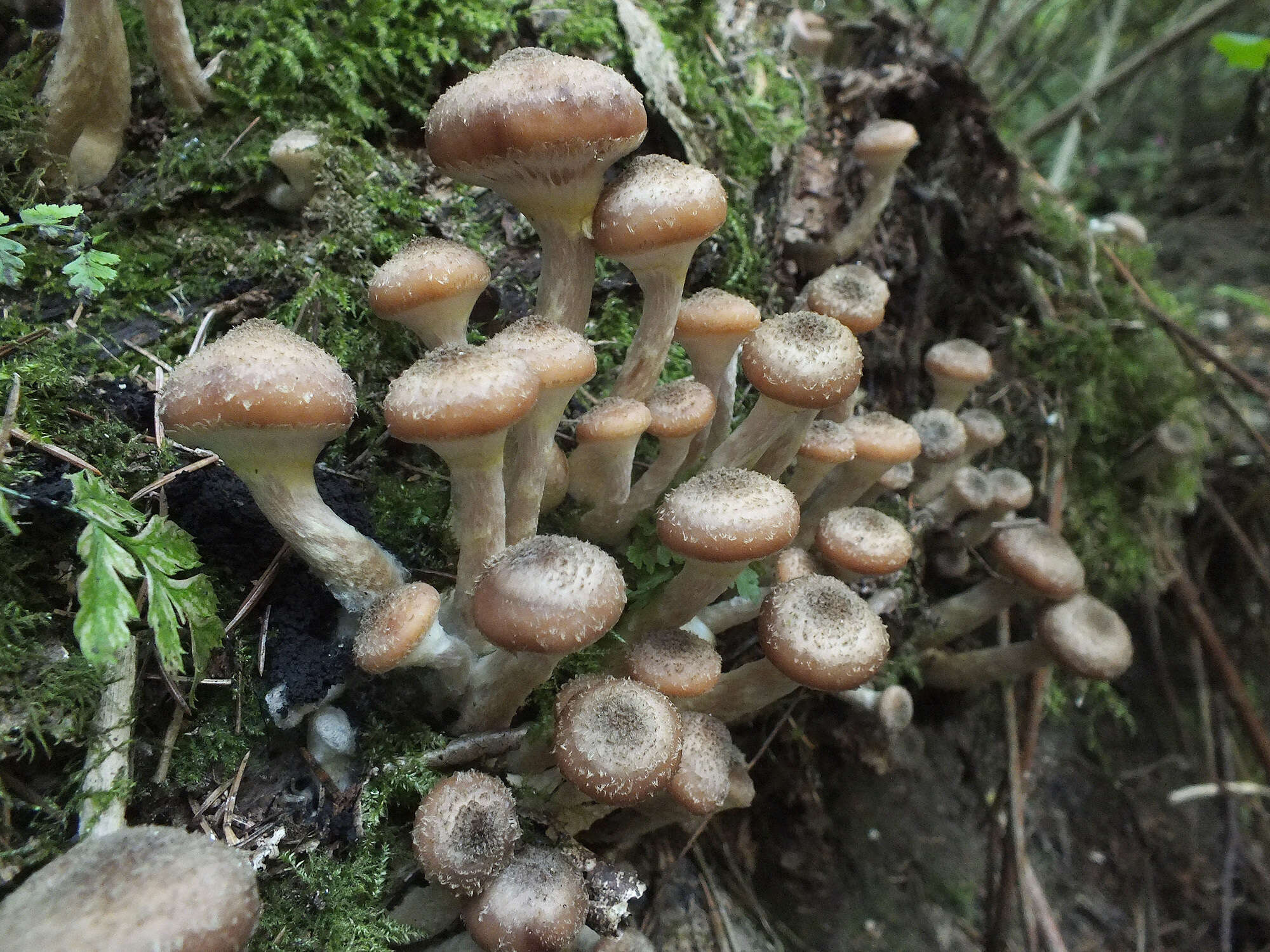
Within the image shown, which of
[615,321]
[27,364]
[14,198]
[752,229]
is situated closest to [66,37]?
[14,198]

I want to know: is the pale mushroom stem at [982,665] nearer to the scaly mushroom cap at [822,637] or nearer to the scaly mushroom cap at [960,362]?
the scaly mushroom cap at [960,362]

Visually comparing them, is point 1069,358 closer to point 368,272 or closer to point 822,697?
point 822,697

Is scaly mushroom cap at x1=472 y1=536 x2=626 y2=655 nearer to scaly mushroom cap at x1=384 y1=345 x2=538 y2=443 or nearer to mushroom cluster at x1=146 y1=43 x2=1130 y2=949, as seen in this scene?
mushroom cluster at x1=146 y1=43 x2=1130 y2=949

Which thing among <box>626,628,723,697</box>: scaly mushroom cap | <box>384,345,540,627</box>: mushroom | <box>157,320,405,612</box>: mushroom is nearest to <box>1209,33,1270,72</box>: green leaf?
<box>626,628,723,697</box>: scaly mushroom cap

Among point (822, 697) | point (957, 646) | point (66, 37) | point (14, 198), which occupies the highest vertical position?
point (66, 37)

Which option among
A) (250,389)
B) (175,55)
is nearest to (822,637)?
(250,389)

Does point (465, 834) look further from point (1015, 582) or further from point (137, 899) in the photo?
point (1015, 582)
